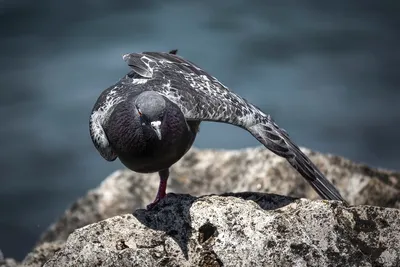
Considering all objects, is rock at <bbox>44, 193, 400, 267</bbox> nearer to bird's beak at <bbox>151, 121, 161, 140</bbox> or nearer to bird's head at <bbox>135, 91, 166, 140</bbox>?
bird's beak at <bbox>151, 121, 161, 140</bbox>

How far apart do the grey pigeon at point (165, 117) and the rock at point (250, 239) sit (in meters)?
0.88

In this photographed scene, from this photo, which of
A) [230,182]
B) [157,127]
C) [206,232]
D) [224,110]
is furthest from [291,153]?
[230,182]

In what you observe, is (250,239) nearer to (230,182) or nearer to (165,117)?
(165,117)

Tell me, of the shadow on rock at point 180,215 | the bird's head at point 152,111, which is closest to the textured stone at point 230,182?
the shadow on rock at point 180,215

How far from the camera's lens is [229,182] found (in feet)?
Result: 40.3

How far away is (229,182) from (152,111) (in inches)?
166

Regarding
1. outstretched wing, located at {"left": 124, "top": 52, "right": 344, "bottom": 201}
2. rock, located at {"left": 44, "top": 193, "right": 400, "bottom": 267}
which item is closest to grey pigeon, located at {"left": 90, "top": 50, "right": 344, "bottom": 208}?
outstretched wing, located at {"left": 124, "top": 52, "right": 344, "bottom": 201}

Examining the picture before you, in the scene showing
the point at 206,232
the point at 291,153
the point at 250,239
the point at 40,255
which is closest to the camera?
the point at 250,239

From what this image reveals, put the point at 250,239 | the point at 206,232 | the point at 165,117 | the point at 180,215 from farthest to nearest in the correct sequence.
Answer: the point at 165,117
the point at 180,215
the point at 206,232
the point at 250,239

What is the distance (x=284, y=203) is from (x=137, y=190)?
15.9ft

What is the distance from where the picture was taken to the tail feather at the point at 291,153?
930 centimetres

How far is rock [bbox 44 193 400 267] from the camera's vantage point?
7.18 m

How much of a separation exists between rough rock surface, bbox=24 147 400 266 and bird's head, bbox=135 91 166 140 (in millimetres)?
3387

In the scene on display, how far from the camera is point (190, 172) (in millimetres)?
12758
